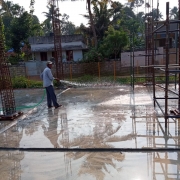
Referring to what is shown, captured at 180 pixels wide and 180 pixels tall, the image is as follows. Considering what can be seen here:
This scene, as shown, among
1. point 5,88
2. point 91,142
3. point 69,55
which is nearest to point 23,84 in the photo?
point 5,88

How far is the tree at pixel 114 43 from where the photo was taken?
68.3ft

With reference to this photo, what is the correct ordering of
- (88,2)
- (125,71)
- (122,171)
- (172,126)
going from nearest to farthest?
(122,171), (172,126), (125,71), (88,2)

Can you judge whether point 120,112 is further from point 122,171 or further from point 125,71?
point 125,71

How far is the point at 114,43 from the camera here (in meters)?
21.4

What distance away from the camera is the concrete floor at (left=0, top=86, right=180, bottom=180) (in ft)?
11.7

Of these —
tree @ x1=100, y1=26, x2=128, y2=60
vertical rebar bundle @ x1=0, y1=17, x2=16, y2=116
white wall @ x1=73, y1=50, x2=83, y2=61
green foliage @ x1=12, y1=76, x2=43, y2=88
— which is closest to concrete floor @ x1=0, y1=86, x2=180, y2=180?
vertical rebar bundle @ x1=0, y1=17, x2=16, y2=116

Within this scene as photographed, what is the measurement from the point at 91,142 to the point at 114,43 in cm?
1765

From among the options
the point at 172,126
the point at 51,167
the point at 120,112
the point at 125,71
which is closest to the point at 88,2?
the point at 125,71

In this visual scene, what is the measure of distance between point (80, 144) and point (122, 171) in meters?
1.29

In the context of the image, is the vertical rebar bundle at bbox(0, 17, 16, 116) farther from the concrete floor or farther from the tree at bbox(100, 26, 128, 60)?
the tree at bbox(100, 26, 128, 60)

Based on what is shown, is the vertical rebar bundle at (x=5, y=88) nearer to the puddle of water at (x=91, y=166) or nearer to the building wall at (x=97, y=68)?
the puddle of water at (x=91, y=166)

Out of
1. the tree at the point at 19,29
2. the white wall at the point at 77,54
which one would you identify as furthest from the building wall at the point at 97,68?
the tree at the point at 19,29

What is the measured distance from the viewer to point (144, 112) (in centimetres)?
669

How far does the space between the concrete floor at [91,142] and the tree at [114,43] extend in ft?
46.3
